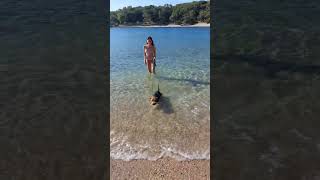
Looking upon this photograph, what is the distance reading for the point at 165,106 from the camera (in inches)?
364

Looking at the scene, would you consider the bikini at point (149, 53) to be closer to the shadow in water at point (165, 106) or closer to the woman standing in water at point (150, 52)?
the woman standing in water at point (150, 52)

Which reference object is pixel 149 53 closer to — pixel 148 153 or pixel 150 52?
pixel 150 52

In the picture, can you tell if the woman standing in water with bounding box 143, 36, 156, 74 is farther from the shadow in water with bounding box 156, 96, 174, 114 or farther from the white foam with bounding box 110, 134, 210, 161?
the white foam with bounding box 110, 134, 210, 161

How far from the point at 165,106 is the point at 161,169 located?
3.94m

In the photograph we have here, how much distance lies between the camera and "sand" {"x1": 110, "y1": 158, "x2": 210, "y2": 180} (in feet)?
16.9

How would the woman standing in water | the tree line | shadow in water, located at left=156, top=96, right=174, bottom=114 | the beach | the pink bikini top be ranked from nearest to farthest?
the beach → shadow in water, located at left=156, top=96, right=174, bottom=114 → the woman standing in water → the pink bikini top → the tree line

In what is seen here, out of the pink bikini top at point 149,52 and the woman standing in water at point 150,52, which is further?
the pink bikini top at point 149,52

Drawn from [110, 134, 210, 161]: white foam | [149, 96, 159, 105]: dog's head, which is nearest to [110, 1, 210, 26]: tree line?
[149, 96, 159, 105]: dog's head

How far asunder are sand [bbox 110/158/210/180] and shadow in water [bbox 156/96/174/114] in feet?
9.99

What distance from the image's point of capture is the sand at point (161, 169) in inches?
202

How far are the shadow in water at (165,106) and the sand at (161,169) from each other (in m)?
3.04

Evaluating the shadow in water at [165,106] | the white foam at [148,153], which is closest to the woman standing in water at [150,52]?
the shadow in water at [165,106]
